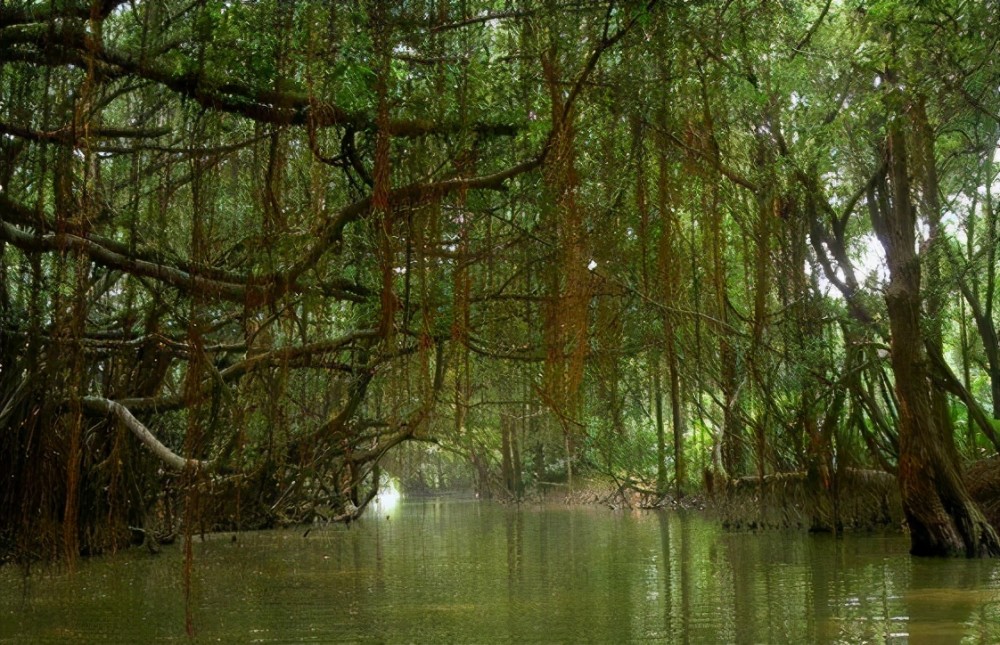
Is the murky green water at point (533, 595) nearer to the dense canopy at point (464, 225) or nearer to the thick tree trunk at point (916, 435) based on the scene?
the thick tree trunk at point (916, 435)

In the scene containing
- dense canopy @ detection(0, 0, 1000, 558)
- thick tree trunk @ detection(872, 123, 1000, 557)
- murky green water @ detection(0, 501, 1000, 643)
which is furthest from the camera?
thick tree trunk @ detection(872, 123, 1000, 557)

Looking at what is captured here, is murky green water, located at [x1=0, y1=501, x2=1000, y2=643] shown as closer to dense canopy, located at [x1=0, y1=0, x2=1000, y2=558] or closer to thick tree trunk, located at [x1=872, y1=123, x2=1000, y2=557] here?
thick tree trunk, located at [x1=872, y1=123, x2=1000, y2=557]

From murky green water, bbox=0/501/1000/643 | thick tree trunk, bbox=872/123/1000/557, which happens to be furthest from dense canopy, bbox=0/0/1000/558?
murky green water, bbox=0/501/1000/643

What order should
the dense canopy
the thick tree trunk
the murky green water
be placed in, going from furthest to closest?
1. the thick tree trunk
2. the dense canopy
3. the murky green water

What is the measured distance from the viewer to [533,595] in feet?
18.7

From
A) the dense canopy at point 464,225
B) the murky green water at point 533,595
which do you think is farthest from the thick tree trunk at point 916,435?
the murky green water at point 533,595

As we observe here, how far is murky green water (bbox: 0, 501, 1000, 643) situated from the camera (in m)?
4.45

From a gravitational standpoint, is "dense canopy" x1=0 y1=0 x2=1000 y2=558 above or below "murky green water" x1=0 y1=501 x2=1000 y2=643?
above

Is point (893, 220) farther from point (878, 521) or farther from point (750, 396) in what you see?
point (878, 521)

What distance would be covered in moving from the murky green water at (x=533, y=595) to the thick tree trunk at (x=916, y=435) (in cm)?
31

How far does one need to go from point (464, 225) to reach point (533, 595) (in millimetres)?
2011

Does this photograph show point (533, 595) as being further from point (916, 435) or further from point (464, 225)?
point (916, 435)

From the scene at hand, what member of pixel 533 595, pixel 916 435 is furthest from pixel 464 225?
pixel 916 435

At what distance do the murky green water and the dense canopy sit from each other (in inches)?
19.1
